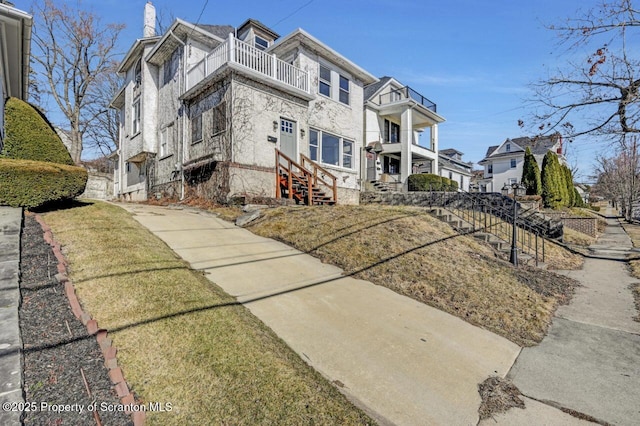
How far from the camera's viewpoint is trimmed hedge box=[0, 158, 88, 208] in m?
6.04

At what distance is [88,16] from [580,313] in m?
31.4

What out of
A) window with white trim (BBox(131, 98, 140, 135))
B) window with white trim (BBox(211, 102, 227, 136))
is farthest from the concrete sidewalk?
window with white trim (BBox(131, 98, 140, 135))

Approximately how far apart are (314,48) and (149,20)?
37.8 ft

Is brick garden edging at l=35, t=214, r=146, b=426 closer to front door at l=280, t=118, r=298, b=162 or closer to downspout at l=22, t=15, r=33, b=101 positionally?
downspout at l=22, t=15, r=33, b=101

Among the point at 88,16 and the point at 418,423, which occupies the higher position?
the point at 88,16

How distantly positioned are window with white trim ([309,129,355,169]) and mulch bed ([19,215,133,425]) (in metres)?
12.2

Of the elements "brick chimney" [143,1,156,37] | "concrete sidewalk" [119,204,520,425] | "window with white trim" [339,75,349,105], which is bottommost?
"concrete sidewalk" [119,204,520,425]

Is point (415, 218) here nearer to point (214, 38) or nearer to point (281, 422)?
point (281, 422)

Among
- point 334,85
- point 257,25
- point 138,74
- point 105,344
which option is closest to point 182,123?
point 257,25

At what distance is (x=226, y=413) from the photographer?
2156mm

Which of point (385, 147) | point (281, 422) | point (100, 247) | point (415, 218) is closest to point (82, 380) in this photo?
point (281, 422)

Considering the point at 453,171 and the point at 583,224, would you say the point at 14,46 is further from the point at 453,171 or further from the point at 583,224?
the point at 453,171

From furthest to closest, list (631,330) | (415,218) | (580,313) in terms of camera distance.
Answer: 1. (415,218)
2. (580,313)
3. (631,330)

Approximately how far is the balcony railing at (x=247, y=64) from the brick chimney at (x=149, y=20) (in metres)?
7.71
